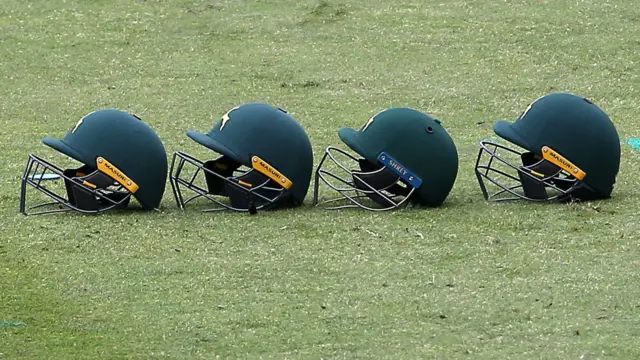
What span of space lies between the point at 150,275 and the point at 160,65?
673 cm

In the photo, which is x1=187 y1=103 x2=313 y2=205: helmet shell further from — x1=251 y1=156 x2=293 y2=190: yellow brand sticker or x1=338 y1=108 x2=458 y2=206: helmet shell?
x1=338 y1=108 x2=458 y2=206: helmet shell

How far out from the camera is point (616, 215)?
753 centimetres

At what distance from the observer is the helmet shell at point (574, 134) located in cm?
762

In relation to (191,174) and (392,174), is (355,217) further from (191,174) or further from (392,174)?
(191,174)

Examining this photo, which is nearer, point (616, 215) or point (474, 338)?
point (474, 338)

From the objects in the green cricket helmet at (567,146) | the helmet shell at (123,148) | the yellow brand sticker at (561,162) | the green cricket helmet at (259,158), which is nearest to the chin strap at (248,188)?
the green cricket helmet at (259,158)

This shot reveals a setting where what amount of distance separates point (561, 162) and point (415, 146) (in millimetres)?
919

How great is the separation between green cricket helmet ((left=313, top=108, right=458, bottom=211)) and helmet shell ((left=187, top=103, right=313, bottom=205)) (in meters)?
0.29

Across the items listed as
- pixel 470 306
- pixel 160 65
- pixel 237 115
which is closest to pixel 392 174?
pixel 237 115

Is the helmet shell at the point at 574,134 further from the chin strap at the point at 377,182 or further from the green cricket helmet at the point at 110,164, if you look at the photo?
the green cricket helmet at the point at 110,164

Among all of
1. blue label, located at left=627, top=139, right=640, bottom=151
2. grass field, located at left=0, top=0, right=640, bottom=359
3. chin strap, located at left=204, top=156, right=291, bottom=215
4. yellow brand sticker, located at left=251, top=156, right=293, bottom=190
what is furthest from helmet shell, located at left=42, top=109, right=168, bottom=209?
blue label, located at left=627, top=139, right=640, bottom=151

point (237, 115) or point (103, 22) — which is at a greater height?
point (237, 115)

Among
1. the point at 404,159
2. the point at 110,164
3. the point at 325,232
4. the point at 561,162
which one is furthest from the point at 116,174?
the point at 561,162

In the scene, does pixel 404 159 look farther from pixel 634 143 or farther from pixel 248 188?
pixel 634 143
